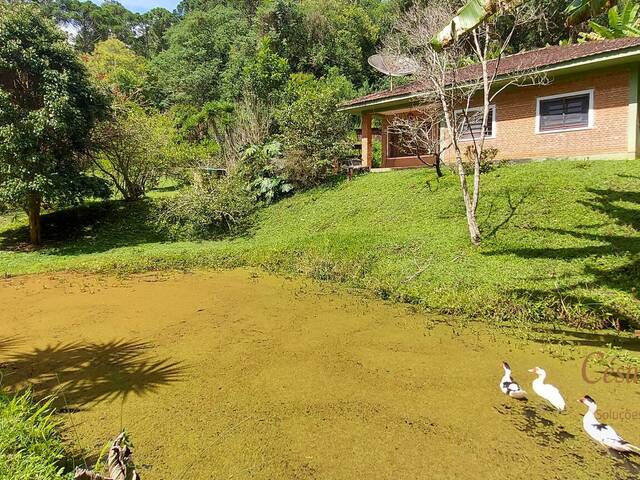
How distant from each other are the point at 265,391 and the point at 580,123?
12.7 m

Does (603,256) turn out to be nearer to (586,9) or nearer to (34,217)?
(586,9)

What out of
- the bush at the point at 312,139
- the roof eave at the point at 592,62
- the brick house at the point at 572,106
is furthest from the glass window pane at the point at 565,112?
the bush at the point at 312,139

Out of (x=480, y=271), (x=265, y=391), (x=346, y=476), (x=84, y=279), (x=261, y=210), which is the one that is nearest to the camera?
(x=346, y=476)

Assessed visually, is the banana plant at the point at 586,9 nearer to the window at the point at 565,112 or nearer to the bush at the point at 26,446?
the window at the point at 565,112

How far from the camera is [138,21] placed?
51.7 meters

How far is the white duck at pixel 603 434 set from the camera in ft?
9.60

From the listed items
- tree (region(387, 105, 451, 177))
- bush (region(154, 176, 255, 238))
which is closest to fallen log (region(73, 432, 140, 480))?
tree (region(387, 105, 451, 177))

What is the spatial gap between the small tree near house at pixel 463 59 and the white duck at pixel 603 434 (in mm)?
4175

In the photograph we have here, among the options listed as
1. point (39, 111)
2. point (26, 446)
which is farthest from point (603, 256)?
point (39, 111)

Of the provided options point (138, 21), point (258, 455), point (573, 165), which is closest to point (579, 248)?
point (573, 165)

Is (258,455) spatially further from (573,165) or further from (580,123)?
(580,123)

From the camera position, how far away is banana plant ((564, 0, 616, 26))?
5438mm

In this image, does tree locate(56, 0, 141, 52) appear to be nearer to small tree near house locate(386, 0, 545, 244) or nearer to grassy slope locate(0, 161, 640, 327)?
grassy slope locate(0, 161, 640, 327)

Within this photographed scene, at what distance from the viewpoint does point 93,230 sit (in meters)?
14.9
